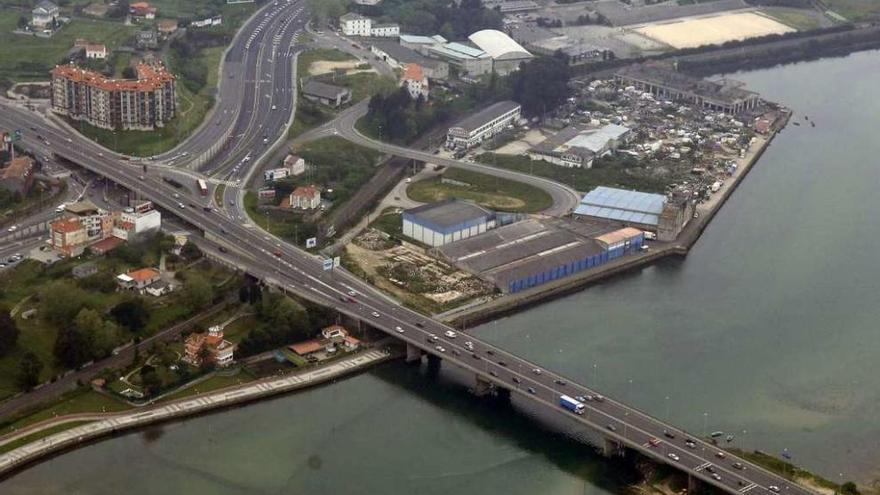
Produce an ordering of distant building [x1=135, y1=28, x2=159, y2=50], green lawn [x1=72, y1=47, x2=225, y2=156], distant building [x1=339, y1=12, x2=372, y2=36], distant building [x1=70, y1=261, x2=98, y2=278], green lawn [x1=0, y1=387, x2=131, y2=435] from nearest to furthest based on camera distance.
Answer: green lawn [x1=0, y1=387, x2=131, y2=435], distant building [x1=70, y1=261, x2=98, y2=278], green lawn [x1=72, y1=47, x2=225, y2=156], distant building [x1=135, y1=28, x2=159, y2=50], distant building [x1=339, y1=12, x2=372, y2=36]

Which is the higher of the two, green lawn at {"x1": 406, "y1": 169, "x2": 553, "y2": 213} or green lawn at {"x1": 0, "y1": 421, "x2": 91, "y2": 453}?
green lawn at {"x1": 406, "y1": 169, "x2": 553, "y2": 213}

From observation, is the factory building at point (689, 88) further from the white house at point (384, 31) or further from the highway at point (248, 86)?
the highway at point (248, 86)

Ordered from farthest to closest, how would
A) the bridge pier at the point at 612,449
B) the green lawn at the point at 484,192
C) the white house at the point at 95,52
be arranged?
1. the white house at the point at 95,52
2. the green lawn at the point at 484,192
3. the bridge pier at the point at 612,449

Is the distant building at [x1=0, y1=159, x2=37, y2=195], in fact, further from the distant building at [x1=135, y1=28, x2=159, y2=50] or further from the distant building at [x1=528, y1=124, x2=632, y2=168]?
the distant building at [x1=528, y1=124, x2=632, y2=168]

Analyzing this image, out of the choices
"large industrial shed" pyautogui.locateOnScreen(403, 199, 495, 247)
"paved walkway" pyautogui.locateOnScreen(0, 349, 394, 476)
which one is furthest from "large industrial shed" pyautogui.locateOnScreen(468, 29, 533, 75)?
"paved walkway" pyautogui.locateOnScreen(0, 349, 394, 476)

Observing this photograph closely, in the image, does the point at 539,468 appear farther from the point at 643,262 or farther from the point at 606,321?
the point at 643,262

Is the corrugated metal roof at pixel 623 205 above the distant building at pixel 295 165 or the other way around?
above

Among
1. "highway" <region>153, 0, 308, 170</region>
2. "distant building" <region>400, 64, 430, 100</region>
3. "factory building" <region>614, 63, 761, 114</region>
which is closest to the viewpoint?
"highway" <region>153, 0, 308, 170</region>

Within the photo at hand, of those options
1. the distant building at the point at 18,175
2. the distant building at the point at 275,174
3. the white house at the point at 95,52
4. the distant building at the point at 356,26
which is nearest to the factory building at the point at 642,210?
the distant building at the point at 275,174

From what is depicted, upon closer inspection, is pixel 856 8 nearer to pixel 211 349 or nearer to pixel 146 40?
pixel 146 40
